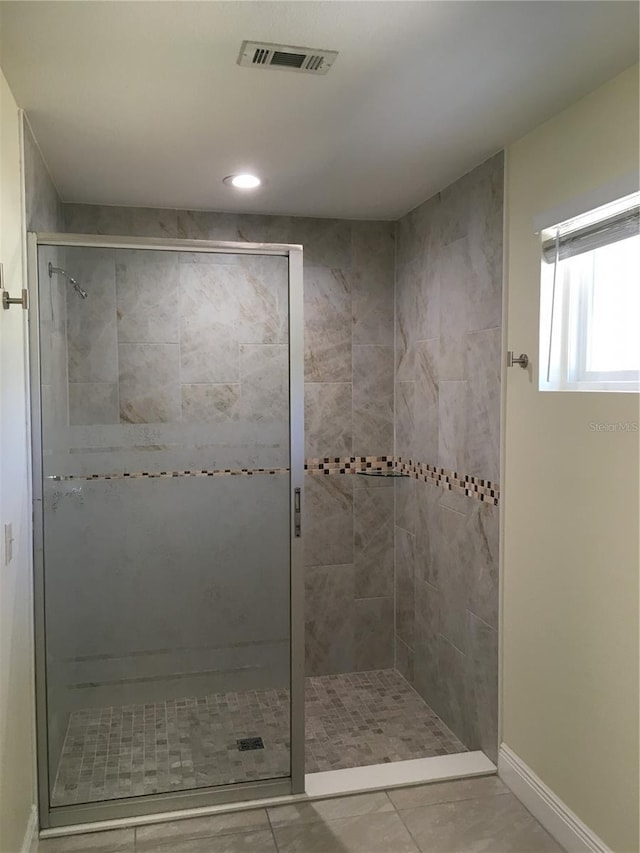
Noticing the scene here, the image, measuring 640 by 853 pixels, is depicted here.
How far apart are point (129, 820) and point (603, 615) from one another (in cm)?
175

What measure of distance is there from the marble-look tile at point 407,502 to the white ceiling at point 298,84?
1463 mm

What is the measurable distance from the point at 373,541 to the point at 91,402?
1.86 meters

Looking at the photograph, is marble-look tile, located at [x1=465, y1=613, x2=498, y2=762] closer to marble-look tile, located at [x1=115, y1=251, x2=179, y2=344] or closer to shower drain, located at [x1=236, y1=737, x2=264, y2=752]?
shower drain, located at [x1=236, y1=737, x2=264, y2=752]

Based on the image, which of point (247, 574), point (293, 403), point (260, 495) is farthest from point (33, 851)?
point (293, 403)

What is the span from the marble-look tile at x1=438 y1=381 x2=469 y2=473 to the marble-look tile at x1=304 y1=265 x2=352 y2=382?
66 centimetres

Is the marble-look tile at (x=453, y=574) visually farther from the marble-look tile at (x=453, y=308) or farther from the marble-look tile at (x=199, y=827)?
the marble-look tile at (x=199, y=827)

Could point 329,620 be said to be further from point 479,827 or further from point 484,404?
point 484,404

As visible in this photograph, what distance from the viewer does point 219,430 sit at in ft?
8.31

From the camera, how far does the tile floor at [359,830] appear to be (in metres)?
2.33

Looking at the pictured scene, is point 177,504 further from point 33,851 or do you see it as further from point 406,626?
point 406,626

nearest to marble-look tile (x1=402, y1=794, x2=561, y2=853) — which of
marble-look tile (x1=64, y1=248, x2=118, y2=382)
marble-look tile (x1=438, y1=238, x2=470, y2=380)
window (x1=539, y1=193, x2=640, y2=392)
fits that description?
window (x1=539, y1=193, x2=640, y2=392)

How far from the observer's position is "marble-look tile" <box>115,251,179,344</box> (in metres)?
2.41

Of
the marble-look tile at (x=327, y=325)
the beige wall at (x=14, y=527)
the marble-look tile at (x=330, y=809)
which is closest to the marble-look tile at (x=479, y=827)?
the marble-look tile at (x=330, y=809)

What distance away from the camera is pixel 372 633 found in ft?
12.5
